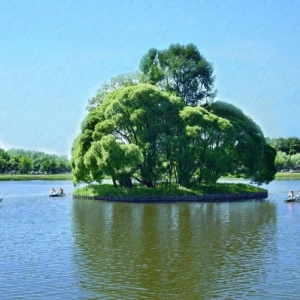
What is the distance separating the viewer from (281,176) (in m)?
173

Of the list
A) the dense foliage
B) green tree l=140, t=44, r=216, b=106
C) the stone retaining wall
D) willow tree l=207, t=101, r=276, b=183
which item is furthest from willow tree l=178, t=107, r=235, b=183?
green tree l=140, t=44, r=216, b=106

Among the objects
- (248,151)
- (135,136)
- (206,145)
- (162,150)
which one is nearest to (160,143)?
(162,150)

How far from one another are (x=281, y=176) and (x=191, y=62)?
8746cm

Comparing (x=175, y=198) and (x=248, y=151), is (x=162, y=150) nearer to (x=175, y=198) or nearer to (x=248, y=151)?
(x=175, y=198)

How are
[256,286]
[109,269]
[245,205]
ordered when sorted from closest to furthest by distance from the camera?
[256,286] < [109,269] < [245,205]

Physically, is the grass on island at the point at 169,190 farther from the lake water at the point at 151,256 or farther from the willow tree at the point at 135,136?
the lake water at the point at 151,256

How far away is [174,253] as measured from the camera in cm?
3238

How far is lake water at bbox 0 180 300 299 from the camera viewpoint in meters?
23.7

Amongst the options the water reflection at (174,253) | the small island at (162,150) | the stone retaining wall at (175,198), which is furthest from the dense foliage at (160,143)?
the water reflection at (174,253)

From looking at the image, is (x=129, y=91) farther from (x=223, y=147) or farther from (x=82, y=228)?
(x=82, y=228)

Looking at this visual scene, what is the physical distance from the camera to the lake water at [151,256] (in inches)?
933

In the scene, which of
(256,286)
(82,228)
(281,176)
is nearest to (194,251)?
(256,286)

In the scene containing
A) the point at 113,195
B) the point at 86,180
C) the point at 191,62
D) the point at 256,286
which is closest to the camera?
the point at 256,286

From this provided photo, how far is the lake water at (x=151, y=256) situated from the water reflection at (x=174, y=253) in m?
0.04
